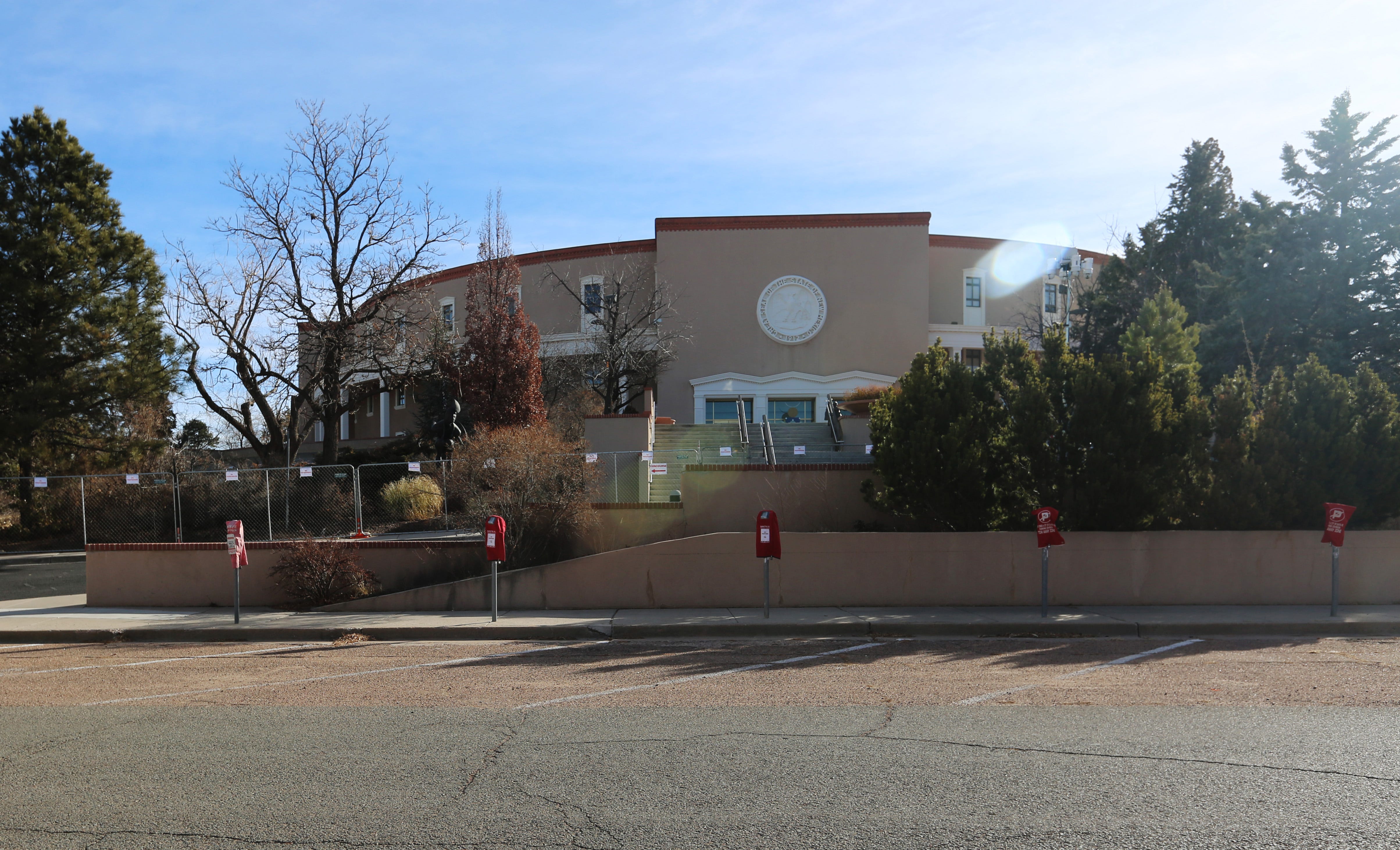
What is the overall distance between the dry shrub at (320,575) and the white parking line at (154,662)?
7.59 ft

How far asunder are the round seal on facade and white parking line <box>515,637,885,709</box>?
94.2 ft

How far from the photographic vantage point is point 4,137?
27.2 m

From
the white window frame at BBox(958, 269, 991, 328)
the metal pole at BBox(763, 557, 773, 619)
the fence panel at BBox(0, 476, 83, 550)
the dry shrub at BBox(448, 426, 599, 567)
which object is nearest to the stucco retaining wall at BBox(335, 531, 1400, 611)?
the metal pole at BBox(763, 557, 773, 619)

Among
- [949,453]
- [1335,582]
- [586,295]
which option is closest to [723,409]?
[586,295]

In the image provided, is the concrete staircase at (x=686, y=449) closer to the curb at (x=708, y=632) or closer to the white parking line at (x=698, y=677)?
the curb at (x=708, y=632)

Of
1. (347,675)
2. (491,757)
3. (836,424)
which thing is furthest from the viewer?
(836,424)

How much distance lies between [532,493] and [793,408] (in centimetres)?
2423

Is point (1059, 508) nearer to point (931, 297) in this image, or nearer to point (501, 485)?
point (501, 485)

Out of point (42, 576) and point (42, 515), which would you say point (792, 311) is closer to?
point (42, 515)

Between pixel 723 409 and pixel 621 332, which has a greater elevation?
pixel 621 332

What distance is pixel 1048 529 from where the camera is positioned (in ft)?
40.4

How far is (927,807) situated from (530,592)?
30.4 ft

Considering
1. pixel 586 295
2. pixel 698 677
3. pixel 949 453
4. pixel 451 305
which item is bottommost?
pixel 698 677

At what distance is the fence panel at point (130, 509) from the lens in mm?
22344
